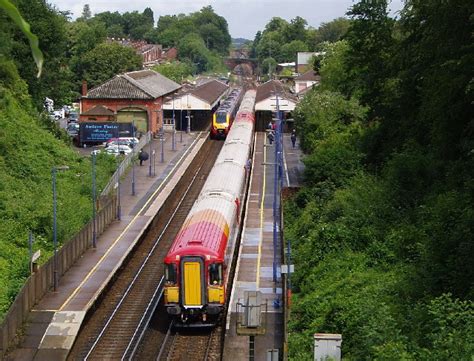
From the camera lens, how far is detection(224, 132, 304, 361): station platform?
23359 mm

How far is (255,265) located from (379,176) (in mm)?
9867

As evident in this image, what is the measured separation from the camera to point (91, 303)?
26.8 meters

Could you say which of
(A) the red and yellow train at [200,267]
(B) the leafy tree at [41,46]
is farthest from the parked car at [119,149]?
(A) the red and yellow train at [200,267]

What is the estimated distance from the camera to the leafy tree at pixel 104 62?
304 ft

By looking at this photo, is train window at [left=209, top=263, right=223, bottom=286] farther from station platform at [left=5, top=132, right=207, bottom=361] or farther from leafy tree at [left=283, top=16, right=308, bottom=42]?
leafy tree at [left=283, top=16, right=308, bottom=42]

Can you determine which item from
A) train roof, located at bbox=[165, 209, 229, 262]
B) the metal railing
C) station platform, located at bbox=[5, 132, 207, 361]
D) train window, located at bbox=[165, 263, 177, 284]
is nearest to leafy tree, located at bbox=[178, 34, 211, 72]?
the metal railing

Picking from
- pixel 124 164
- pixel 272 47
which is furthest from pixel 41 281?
pixel 272 47

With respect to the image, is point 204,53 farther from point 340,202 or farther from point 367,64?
point 340,202

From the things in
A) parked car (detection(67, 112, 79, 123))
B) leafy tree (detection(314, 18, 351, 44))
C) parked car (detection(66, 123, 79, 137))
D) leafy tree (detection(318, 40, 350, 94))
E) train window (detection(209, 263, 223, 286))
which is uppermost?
leafy tree (detection(314, 18, 351, 44))

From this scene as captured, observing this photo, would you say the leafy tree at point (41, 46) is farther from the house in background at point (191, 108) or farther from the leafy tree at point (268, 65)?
the leafy tree at point (268, 65)

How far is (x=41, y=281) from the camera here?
89.5 feet

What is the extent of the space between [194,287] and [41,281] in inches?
252

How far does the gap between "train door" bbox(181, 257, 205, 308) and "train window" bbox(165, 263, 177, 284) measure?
0.25 m

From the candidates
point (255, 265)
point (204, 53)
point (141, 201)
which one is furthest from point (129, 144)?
point (204, 53)
